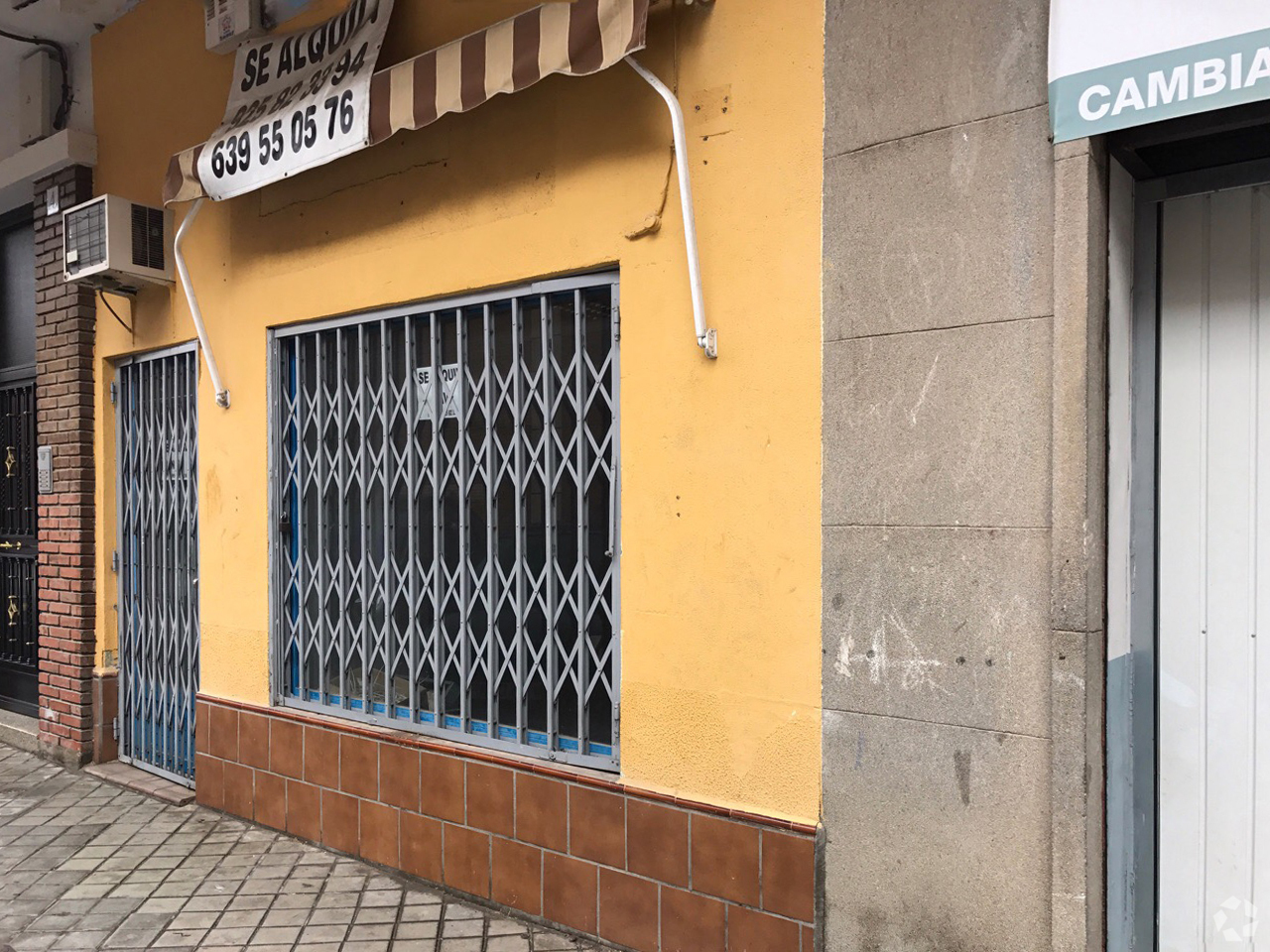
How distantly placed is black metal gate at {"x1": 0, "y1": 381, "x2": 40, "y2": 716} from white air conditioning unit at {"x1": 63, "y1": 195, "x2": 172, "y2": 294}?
1730 mm

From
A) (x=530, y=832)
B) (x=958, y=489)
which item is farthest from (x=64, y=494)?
(x=958, y=489)

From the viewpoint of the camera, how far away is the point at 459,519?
4.44 metres

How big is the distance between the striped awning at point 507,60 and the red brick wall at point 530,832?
260 centimetres

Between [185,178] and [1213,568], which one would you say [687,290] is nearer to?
[1213,568]

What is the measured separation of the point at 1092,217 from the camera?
9.18 feet

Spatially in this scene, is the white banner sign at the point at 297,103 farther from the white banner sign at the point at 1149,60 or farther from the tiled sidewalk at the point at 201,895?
the tiled sidewalk at the point at 201,895

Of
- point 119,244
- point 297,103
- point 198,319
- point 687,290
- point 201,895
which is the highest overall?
point 297,103

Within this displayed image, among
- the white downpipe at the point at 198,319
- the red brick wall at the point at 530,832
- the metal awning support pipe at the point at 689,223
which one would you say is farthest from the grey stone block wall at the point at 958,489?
the white downpipe at the point at 198,319

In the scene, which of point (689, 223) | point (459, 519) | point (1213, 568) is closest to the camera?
point (1213, 568)

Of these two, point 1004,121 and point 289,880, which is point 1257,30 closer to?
point 1004,121

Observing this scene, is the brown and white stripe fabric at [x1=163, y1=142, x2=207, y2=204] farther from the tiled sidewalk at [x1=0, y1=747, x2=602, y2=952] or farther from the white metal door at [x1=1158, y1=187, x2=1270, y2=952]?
the white metal door at [x1=1158, y1=187, x2=1270, y2=952]

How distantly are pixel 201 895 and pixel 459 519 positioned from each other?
2027 millimetres

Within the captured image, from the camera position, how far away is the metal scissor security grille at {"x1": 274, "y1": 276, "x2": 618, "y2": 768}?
3996mm

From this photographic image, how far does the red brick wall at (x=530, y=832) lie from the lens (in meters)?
3.47
